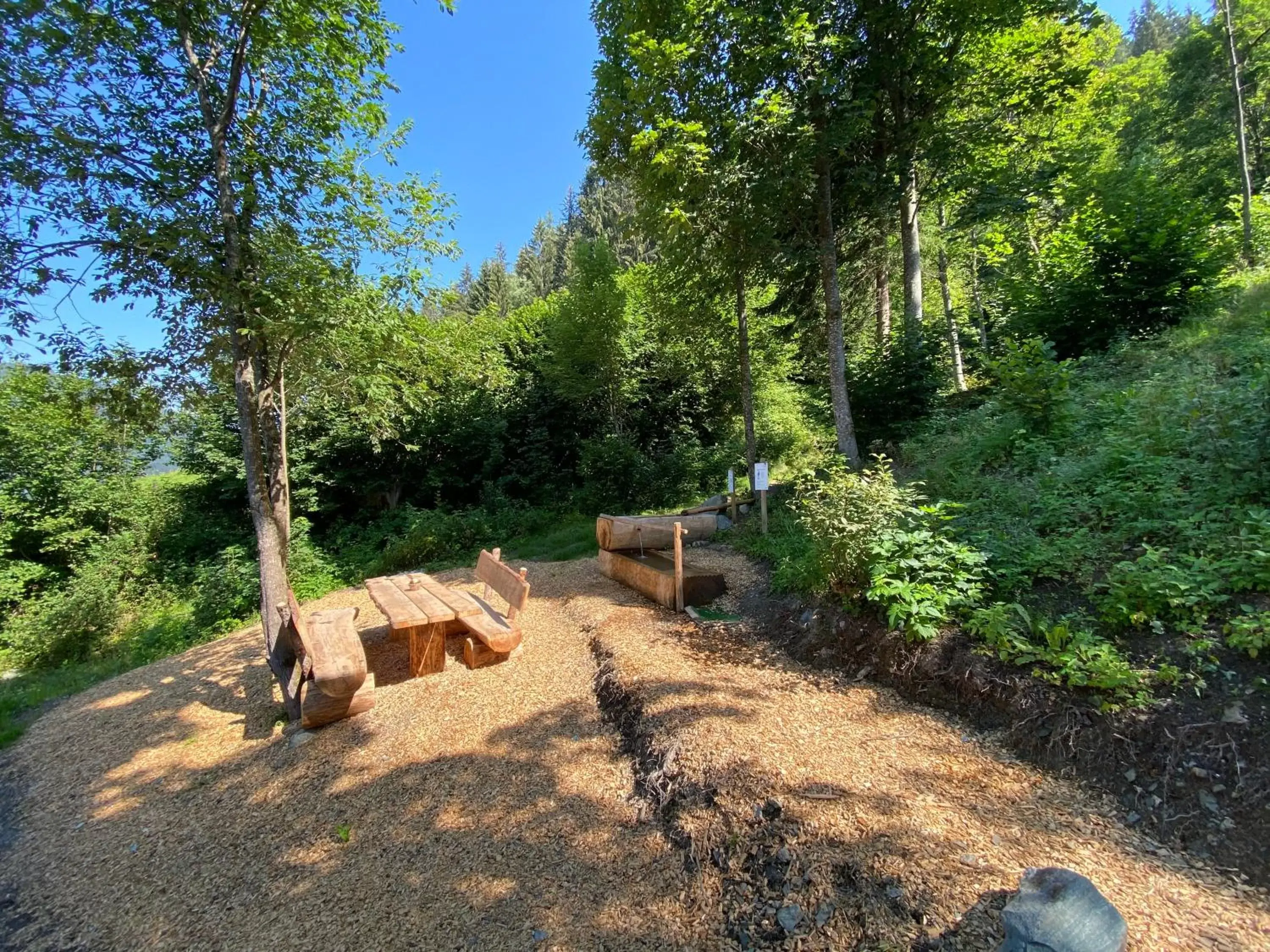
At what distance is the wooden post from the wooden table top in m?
1.94

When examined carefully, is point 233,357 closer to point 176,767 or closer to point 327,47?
point 327,47

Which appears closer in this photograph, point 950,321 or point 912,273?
point 912,273

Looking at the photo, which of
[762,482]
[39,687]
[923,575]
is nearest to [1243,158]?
[762,482]

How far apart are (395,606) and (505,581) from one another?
3.15 feet

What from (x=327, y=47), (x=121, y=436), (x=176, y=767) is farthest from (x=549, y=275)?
(x=176, y=767)

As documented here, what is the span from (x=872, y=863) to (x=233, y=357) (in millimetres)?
5966

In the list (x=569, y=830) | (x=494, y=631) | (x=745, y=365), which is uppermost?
(x=745, y=365)

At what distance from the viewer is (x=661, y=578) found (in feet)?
18.8

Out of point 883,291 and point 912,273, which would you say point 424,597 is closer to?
point 912,273

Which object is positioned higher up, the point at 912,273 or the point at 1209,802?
the point at 912,273

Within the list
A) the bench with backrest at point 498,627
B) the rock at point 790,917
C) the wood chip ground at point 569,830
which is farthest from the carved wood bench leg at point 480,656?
the rock at point 790,917

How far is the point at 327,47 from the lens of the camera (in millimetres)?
4613

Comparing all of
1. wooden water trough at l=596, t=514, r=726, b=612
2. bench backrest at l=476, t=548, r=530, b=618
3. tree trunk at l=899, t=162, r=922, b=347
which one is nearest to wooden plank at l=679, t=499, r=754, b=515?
wooden water trough at l=596, t=514, r=726, b=612

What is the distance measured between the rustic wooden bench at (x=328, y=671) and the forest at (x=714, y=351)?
547mm
